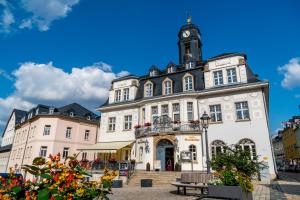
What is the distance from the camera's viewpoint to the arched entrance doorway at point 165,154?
21.2 meters

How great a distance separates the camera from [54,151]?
98.0 feet

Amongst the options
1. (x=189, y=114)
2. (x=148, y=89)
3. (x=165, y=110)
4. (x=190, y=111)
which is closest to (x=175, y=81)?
(x=148, y=89)

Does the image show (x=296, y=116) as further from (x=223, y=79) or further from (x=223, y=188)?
(x=223, y=188)

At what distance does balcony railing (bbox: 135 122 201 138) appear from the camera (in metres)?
20.5

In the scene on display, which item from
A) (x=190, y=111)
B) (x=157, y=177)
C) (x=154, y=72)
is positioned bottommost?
(x=157, y=177)

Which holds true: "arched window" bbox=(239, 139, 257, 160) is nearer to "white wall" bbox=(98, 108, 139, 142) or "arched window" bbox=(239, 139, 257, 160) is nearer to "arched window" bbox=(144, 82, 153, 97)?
"arched window" bbox=(144, 82, 153, 97)

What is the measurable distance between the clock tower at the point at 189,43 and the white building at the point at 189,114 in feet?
15.5

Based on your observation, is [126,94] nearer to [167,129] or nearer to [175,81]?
[175,81]

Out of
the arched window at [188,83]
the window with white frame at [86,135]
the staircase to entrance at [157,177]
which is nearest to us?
the staircase to entrance at [157,177]

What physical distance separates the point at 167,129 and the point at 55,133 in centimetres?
1759

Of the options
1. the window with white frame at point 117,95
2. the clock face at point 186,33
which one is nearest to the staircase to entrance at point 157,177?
the window with white frame at point 117,95

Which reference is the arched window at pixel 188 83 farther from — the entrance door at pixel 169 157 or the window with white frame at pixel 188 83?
the entrance door at pixel 169 157

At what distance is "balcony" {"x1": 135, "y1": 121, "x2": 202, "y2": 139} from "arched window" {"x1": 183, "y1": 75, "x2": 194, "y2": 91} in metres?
4.02

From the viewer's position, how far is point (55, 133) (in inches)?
1201
